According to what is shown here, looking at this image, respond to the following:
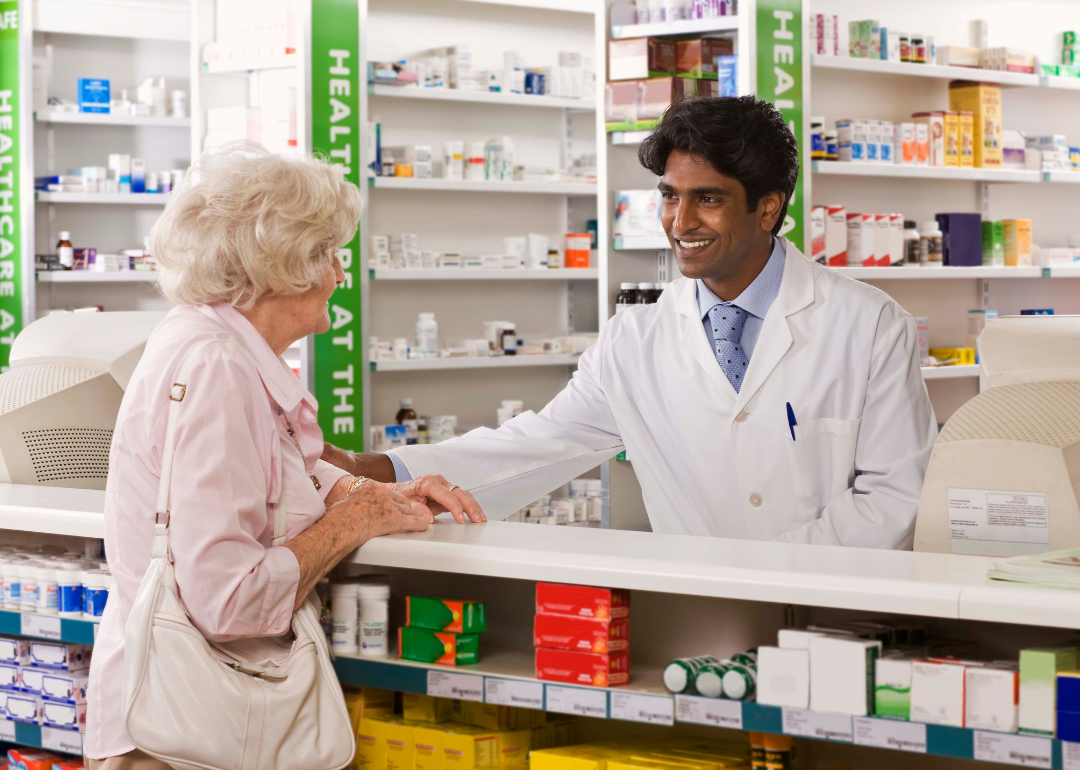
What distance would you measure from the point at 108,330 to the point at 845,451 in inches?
69.4

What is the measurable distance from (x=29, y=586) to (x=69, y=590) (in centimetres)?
11

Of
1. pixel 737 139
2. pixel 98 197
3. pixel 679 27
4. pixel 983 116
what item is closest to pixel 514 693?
pixel 737 139

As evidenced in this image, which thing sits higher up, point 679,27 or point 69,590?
point 679,27

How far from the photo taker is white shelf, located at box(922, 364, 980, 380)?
17.5 ft

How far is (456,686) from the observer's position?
187cm

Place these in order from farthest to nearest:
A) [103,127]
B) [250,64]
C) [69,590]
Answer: [103,127]
[250,64]
[69,590]

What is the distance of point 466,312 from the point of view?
6.18 metres

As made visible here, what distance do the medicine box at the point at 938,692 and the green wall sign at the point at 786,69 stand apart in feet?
10.7

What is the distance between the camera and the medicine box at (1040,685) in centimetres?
144

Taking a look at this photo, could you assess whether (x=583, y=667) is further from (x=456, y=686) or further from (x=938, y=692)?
(x=938, y=692)

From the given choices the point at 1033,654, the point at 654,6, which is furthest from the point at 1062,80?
the point at 1033,654

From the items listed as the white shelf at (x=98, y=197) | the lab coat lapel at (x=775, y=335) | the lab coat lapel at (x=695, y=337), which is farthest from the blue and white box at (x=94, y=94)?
the lab coat lapel at (x=775, y=335)

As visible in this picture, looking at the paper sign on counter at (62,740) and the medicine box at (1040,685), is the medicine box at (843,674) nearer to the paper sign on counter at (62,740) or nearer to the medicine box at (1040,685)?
the medicine box at (1040,685)

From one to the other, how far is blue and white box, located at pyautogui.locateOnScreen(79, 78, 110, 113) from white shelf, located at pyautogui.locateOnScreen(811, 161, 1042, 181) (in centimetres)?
401
